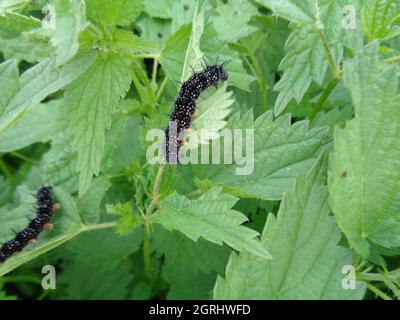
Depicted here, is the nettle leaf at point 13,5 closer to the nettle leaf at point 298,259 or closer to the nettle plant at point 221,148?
the nettle plant at point 221,148

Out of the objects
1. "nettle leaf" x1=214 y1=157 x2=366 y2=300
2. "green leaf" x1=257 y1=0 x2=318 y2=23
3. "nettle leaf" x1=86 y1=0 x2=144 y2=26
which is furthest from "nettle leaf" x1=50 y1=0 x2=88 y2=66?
"nettle leaf" x1=214 y1=157 x2=366 y2=300

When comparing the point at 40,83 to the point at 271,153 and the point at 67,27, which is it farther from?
the point at 271,153

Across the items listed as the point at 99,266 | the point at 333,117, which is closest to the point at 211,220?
the point at 333,117

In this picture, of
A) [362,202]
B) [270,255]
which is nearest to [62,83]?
[270,255]

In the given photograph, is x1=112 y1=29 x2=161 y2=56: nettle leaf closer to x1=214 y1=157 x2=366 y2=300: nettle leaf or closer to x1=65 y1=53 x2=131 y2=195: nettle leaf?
x1=65 y1=53 x2=131 y2=195: nettle leaf

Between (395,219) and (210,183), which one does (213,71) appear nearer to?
(210,183)

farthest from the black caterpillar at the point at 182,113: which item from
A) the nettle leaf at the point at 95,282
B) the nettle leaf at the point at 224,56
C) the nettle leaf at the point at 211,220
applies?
the nettle leaf at the point at 95,282
